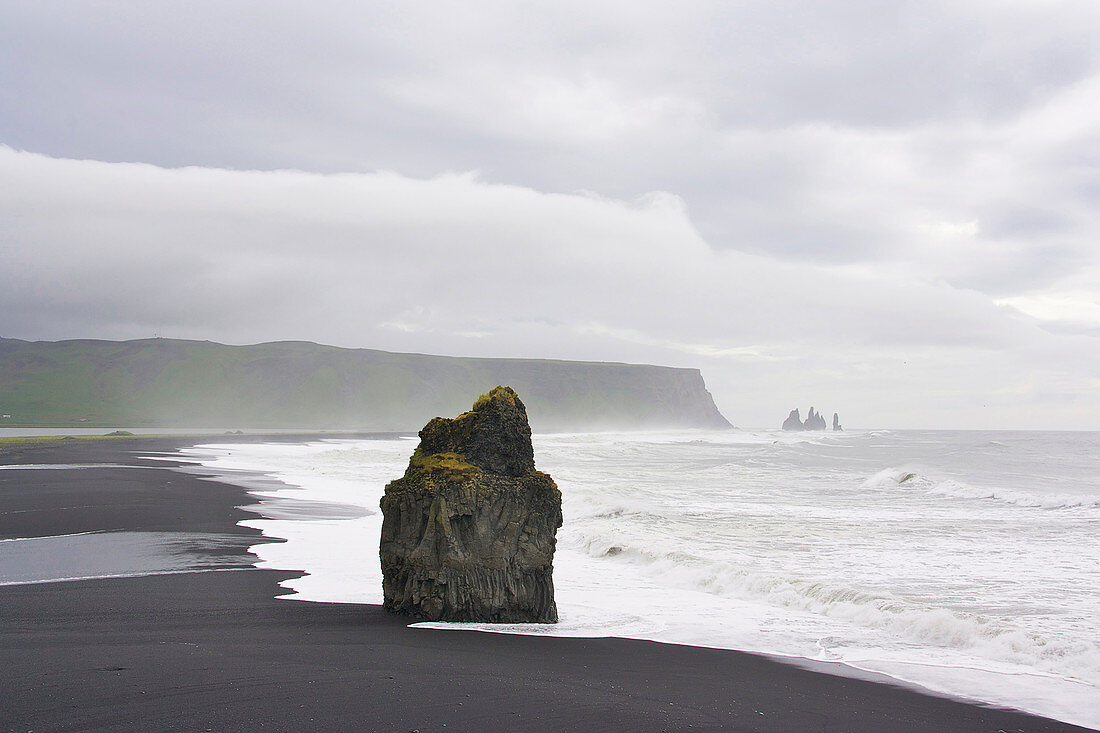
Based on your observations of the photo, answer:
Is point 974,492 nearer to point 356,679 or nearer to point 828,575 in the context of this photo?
point 828,575

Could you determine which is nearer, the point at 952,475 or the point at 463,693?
the point at 463,693

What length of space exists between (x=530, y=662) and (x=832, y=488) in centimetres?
2690

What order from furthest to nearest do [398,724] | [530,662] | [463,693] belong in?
1. [530,662]
2. [463,693]
3. [398,724]

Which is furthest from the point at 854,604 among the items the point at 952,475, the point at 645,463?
the point at 645,463

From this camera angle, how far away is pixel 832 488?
30.5 m

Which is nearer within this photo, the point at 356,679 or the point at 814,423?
the point at 356,679

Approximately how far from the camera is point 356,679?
544cm

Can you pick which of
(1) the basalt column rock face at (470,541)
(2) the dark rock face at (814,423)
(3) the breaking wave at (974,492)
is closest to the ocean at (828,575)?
(3) the breaking wave at (974,492)

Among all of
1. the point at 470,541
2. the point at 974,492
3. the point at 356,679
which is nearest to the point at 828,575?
the point at 470,541

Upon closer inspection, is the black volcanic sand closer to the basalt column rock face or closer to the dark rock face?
the basalt column rock face

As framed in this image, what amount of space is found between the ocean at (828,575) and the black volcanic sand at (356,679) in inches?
29.8

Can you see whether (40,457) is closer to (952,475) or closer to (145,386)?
(952,475)

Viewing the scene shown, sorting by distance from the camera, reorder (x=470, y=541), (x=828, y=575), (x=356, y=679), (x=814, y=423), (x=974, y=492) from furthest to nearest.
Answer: (x=814, y=423) → (x=974, y=492) → (x=828, y=575) → (x=470, y=541) → (x=356, y=679)

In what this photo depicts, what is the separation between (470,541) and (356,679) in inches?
98.1
